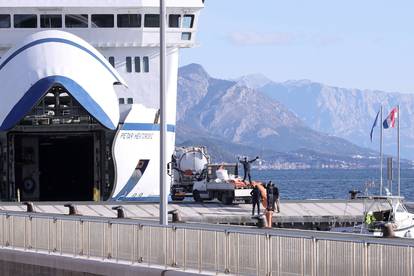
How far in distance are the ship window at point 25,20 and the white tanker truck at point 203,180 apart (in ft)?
31.6

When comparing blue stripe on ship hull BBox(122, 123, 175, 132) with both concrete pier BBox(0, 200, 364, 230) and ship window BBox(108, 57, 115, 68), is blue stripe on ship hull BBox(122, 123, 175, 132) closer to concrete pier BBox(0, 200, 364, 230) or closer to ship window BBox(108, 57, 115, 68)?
ship window BBox(108, 57, 115, 68)

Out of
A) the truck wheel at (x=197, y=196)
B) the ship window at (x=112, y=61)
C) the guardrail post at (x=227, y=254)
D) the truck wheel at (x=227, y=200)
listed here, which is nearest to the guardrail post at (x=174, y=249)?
the guardrail post at (x=227, y=254)

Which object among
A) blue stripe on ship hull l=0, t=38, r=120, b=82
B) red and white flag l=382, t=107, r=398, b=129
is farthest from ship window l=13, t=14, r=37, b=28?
red and white flag l=382, t=107, r=398, b=129

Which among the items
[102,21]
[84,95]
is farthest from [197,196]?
[102,21]

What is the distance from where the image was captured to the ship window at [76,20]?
6222 cm

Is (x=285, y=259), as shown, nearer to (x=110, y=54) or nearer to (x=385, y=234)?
(x=385, y=234)

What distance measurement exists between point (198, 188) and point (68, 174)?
9937 millimetres

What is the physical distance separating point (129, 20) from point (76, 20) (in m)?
2.58

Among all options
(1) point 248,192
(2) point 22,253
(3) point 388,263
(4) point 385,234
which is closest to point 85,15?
(1) point 248,192

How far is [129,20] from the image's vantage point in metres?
62.2

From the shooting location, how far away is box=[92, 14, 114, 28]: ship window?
62.2 m

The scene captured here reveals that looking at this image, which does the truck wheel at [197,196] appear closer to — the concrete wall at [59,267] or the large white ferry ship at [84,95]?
the large white ferry ship at [84,95]

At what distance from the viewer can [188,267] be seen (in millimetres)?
25469

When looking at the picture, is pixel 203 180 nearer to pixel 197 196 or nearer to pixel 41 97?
pixel 197 196
